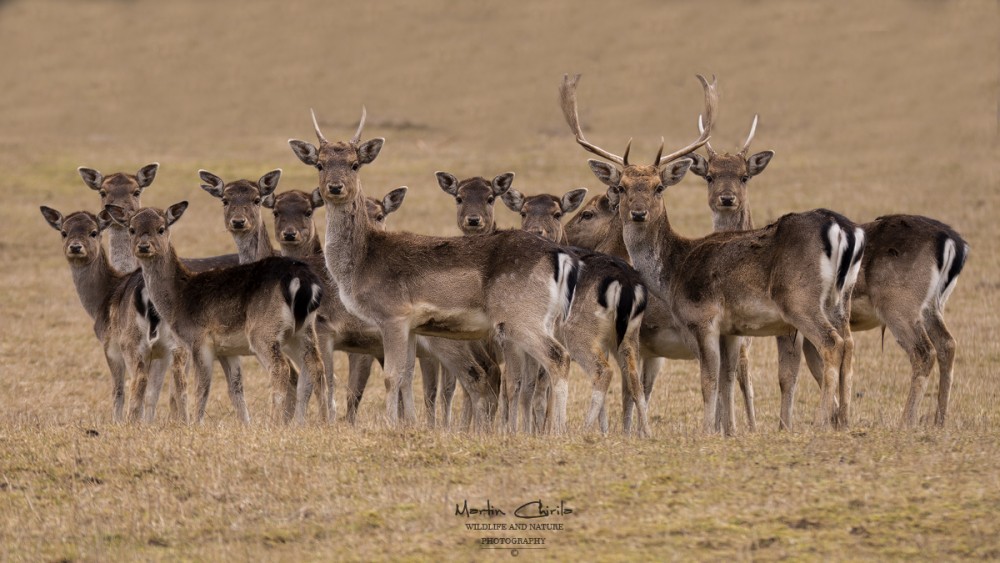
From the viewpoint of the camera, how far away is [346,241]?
12273 mm

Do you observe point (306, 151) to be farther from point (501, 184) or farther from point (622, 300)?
point (622, 300)

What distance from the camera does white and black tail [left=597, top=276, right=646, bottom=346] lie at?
38.9 feet

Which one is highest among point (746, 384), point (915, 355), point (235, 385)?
point (915, 355)

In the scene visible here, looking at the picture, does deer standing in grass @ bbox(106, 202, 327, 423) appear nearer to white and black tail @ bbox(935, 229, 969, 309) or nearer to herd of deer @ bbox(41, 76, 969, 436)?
herd of deer @ bbox(41, 76, 969, 436)

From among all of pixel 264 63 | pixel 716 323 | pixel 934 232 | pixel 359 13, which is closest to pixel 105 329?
pixel 716 323

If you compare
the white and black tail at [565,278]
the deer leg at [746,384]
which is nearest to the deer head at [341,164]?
the white and black tail at [565,278]

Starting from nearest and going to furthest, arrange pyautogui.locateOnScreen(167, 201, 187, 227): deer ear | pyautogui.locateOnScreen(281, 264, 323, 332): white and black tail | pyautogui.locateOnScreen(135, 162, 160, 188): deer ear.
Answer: pyautogui.locateOnScreen(281, 264, 323, 332): white and black tail < pyautogui.locateOnScreen(167, 201, 187, 227): deer ear < pyautogui.locateOnScreen(135, 162, 160, 188): deer ear

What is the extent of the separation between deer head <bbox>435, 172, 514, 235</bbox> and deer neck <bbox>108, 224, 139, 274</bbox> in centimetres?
391

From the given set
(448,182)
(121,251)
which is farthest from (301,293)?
(121,251)

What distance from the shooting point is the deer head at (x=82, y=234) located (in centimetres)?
1423

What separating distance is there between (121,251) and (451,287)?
5.70 m

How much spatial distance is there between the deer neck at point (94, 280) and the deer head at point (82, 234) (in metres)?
0.09

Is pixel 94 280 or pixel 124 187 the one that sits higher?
pixel 124 187

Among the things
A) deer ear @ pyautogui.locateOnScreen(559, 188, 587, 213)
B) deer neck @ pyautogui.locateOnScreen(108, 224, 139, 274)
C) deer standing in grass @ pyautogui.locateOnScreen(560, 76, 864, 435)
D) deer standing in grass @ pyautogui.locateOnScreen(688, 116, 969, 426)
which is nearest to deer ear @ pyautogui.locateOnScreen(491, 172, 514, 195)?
deer ear @ pyautogui.locateOnScreen(559, 188, 587, 213)
